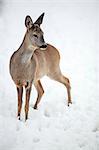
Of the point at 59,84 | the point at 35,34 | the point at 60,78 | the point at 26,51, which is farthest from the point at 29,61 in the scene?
the point at 59,84

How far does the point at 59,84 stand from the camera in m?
2.41

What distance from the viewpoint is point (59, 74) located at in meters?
2.10

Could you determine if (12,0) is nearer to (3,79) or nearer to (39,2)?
(39,2)

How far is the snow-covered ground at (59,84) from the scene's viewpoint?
170cm

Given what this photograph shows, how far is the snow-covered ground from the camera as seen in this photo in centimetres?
170

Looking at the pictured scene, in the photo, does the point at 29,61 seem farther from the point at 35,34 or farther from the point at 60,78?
the point at 60,78

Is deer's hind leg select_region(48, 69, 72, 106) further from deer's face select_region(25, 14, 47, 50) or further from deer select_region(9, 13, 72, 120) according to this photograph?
deer's face select_region(25, 14, 47, 50)

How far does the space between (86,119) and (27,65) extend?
0.44 m

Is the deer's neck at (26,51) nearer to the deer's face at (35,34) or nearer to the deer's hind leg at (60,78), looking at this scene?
the deer's face at (35,34)

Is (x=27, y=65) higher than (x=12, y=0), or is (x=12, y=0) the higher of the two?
(x=12, y=0)

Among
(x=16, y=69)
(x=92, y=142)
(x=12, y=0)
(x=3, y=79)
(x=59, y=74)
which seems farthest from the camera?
(x=12, y=0)

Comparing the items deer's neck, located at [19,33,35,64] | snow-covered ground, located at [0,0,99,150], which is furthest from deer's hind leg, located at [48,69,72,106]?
deer's neck, located at [19,33,35,64]

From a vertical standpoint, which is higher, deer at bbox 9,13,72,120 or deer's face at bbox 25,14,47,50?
deer's face at bbox 25,14,47,50

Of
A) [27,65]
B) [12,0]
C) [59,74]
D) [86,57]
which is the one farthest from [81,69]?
[27,65]
